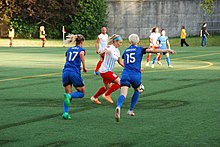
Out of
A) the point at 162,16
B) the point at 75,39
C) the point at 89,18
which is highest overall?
the point at 75,39

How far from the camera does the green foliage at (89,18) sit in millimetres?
68688

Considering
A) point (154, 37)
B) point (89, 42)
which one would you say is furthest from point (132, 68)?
point (89, 42)

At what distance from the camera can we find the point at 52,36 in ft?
232

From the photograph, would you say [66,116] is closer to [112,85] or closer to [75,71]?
[75,71]

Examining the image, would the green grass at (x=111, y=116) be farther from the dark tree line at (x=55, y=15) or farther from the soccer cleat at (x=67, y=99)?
the dark tree line at (x=55, y=15)

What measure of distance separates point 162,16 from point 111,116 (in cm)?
5505

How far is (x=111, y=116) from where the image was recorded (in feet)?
47.0

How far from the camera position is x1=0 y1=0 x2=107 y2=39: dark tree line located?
68312 mm

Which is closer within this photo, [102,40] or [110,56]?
[110,56]

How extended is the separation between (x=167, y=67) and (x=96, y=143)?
64.1ft

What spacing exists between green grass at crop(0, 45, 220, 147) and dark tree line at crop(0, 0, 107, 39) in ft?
146

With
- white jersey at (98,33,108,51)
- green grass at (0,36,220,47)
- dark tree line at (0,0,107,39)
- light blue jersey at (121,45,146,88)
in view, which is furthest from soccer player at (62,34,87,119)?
dark tree line at (0,0,107,39)

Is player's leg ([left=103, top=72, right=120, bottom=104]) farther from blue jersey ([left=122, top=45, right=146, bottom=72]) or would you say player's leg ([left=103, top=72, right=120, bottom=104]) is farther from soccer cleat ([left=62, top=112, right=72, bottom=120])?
soccer cleat ([left=62, top=112, right=72, bottom=120])

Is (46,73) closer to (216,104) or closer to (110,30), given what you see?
(216,104)
